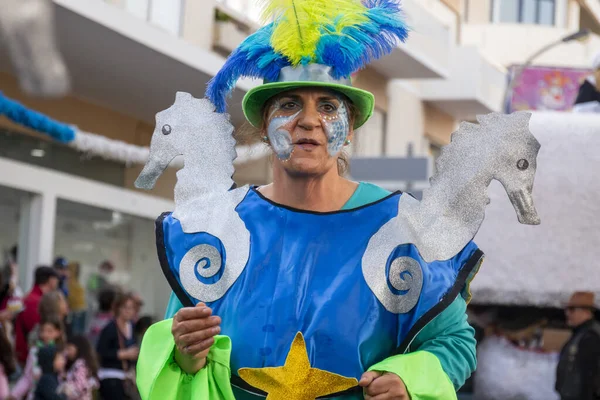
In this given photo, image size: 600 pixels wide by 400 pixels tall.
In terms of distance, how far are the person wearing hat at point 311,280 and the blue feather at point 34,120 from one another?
7.52 meters

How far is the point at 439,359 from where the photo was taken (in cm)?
328

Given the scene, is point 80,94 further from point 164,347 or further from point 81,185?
point 164,347

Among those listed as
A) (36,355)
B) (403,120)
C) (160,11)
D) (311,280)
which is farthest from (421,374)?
(403,120)

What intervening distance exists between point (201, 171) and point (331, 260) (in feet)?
1.59

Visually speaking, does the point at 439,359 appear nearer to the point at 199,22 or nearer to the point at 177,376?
the point at 177,376

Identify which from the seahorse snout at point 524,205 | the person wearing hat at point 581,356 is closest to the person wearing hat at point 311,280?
the seahorse snout at point 524,205

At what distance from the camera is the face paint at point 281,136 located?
3.37 meters

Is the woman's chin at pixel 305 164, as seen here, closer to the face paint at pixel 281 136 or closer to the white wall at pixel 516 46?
the face paint at pixel 281 136

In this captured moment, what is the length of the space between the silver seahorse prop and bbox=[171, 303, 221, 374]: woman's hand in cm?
43

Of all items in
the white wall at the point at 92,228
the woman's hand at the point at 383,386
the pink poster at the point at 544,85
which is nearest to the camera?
the woman's hand at the point at 383,386

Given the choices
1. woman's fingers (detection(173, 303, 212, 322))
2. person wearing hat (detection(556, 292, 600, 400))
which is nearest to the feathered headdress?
woman's fingers (detection(173, 303, 212, 322))

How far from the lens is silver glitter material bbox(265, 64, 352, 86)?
3.36 m

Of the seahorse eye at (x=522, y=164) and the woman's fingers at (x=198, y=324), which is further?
the seahorse eye at (x=522, y=164)

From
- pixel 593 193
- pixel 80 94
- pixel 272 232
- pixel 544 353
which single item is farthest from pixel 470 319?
pixel 80 94
